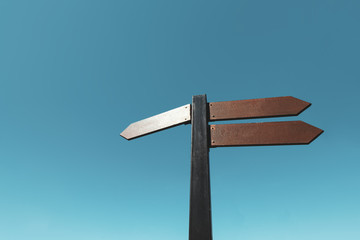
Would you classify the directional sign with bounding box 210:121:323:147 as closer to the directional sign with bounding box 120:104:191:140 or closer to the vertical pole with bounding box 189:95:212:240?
the vertical pole with bounding box 189:95:212:240

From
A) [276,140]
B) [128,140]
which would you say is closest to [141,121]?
[128,140]

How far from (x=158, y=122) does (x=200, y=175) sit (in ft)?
2.93

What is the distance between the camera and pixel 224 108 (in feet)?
7.39

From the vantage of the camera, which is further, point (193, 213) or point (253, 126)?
point (253, 126)

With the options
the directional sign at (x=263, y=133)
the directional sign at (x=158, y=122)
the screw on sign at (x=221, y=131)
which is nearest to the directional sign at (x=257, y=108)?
the screw on sign at (x=221, y=131)

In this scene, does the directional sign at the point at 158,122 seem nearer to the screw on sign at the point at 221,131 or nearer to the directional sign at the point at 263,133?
the screw on sign at the point at 221,131

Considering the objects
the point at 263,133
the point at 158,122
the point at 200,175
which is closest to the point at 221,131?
the point at 263,133

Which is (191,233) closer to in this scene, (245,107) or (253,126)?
(253,126)

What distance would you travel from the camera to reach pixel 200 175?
1973 mm

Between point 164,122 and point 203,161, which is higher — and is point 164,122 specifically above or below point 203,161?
above

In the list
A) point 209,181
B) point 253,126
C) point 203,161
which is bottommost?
point 209,181

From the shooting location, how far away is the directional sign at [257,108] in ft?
6.62

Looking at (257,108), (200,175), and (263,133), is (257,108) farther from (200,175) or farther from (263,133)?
(200,175)

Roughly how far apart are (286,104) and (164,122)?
1.37 meters
